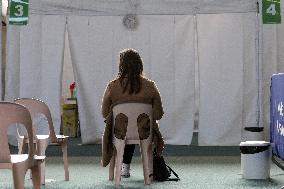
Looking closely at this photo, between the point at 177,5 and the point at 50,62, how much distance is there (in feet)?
6.20

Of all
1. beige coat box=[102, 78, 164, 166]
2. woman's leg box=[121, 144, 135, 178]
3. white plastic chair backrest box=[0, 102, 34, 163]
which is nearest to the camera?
white plastic chair backrest box=[0, 102, 34, 163]

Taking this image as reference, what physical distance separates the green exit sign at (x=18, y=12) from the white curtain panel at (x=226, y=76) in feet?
7.63

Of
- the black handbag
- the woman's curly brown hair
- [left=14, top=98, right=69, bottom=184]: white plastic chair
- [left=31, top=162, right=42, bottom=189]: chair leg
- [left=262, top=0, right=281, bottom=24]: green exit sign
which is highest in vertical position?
[left=262, top=0, right=281, bottom=24]: green exit sign

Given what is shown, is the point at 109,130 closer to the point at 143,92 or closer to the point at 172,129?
the point at 143,92

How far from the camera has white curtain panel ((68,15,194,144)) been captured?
25.5 ft

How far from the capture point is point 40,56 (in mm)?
7922

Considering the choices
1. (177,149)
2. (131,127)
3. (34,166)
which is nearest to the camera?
(34,166)

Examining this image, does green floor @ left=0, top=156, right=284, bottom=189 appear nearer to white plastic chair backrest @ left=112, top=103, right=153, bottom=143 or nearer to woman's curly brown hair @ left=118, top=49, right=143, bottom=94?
white plastic chair backrest @ left=112, top=103, right=153, bottom=143

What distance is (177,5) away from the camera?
7.55 m

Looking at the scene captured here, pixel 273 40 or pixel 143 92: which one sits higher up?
pixel 273 40

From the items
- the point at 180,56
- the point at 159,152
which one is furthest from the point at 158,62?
the point at 159,152

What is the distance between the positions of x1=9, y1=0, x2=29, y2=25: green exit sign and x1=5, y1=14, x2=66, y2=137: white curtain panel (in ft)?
0.49

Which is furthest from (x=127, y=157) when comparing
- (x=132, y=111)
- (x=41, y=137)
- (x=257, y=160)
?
(x=257, y=160)

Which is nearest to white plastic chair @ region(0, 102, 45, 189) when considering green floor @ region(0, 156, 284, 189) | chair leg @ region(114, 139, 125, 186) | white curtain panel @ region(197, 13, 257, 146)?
chair leg @ region(114, 139, 125, 186)
